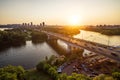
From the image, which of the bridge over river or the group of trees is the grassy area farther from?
the bridge over river

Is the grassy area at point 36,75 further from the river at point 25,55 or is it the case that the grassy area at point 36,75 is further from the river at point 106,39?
the river at point 106,39

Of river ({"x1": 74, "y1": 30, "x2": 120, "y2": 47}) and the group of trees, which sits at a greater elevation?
river ({"x1": 74, "y1": 30, "x2": 120, "y2": 47})

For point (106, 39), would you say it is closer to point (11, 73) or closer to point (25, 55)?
point (25, 55)

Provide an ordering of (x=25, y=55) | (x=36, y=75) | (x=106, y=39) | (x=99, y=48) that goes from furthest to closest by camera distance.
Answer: (x=106, y=39), (x=25, y=55), (x=99, y=48), (x=36, y=75)

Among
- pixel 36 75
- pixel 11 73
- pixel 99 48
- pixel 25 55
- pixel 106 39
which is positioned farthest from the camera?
pixel 106 39

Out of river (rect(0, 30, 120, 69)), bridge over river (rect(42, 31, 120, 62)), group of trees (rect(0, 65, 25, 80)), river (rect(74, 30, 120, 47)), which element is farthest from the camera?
river (rect(74, 30, 120, 47))

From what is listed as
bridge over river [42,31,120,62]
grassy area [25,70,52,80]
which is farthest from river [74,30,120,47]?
grassy area [25,70,52,80]

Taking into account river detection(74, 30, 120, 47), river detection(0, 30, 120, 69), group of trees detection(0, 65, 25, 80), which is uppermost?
river detection(74, 30, 120, 47)

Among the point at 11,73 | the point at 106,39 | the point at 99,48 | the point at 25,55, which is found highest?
the point at 99,48

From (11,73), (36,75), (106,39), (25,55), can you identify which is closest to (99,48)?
(36,75)

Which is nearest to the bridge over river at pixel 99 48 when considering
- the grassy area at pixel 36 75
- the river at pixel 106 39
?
the grassy area at pixel 36 75

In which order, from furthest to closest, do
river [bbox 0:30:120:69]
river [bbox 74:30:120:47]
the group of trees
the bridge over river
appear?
river [bbox 74:30:120:47] → river [bbox 0:30:120:69] → the bridge over river → the group of trees
